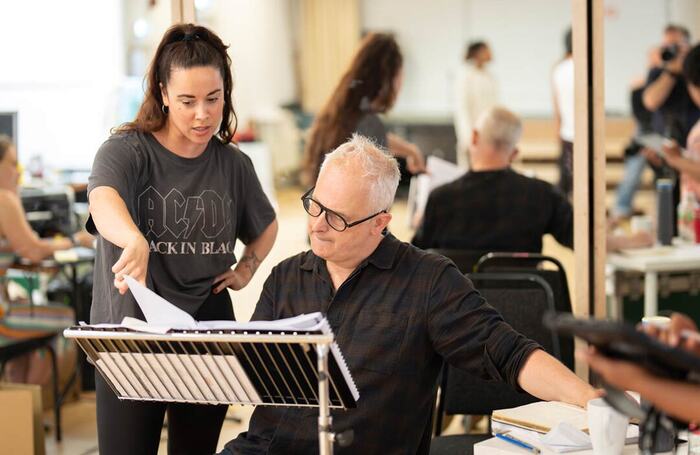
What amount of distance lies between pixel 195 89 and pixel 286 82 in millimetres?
4036

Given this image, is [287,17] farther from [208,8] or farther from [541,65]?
[541,65]

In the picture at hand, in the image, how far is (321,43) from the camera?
6363 millimetres

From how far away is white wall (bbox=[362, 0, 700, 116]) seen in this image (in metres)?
10.1

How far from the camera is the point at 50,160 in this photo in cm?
844

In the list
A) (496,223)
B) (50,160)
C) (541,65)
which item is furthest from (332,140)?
(541,65)

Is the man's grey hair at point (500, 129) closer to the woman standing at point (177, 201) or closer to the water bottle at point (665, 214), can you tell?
the water bottle at point (665, 214)

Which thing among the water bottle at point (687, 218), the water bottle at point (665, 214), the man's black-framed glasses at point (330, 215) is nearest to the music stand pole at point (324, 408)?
the man's black-framed glasses at point (330, 215)

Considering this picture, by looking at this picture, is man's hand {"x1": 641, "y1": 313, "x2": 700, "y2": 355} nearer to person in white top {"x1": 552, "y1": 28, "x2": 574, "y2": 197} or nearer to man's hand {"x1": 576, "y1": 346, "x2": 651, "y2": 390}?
man's hand {"x1": 576, "y1": 346, "x2": 651, "y2": 390}

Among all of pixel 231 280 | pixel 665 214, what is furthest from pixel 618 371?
pixel 665 214

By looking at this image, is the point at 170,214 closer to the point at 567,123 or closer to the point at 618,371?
the point at 618,371

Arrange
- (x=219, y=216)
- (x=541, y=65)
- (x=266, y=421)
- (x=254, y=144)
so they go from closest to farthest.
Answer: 1. (x=266, y=421)
2. (x=219, y=216)
3. (x=254, y=144)
4. (x=541, y=65)

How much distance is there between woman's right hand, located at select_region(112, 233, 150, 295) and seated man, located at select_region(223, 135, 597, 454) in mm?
361

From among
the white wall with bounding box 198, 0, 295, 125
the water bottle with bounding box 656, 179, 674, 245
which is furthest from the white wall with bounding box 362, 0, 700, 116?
the water bottle with bounding box 656, 179, 674, 245

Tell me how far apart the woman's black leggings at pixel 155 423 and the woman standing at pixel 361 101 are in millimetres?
1317
